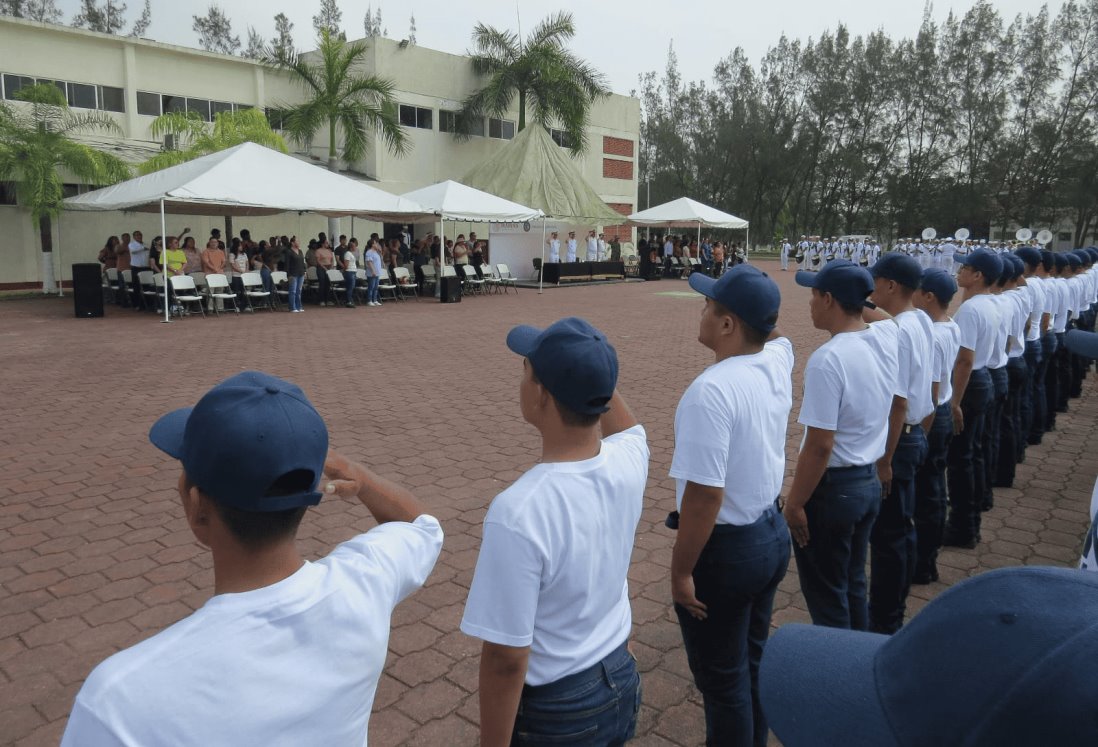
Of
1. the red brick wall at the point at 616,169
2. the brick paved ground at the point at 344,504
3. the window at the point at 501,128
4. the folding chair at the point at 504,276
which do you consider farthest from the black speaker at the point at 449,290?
the red brick wall at the point at 616,169

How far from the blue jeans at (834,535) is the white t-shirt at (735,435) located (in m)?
0.63

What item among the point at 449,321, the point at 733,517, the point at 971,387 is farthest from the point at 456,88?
the point at 733,517

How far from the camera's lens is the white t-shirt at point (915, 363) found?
152 inches

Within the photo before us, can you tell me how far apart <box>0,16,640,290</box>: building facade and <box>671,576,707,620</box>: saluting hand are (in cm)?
2441

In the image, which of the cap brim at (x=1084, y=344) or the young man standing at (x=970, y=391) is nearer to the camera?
the cap brim at (x=1084, y=344)

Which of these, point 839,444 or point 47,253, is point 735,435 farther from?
point 47,253

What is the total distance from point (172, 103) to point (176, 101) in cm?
15

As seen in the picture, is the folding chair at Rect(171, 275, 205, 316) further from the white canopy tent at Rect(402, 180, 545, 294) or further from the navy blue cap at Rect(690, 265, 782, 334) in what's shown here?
the navy blue cap at Rect(690, 265, 782, 334)

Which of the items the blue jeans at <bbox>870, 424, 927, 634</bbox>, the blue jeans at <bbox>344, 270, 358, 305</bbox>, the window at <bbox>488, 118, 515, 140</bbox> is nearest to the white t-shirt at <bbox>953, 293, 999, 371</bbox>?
the blue jeans at <bbox>870, 424, 927, 634</bbox>

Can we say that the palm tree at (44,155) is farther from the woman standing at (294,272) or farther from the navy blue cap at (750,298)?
the navy blue cap at (750,298)

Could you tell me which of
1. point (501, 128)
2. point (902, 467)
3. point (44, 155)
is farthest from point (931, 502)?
point (501, 128)

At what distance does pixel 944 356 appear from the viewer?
4.51 m

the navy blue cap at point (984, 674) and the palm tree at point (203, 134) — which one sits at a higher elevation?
the palm tree at point (203, 134)

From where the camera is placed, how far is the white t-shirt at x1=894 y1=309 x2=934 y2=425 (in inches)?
152
